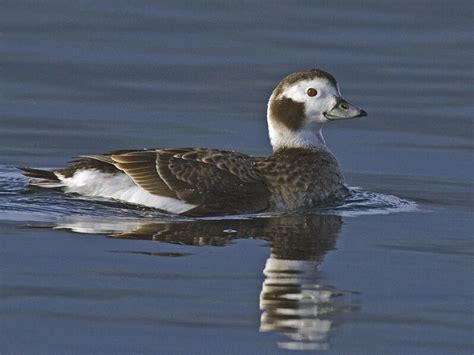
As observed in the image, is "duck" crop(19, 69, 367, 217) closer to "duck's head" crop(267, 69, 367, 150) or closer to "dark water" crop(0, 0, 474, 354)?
"duck's head" crop(267, 69, 367, 150)

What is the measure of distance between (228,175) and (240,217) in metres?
0.38

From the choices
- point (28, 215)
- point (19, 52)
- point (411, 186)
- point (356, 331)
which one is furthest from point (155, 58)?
point (356, 331)

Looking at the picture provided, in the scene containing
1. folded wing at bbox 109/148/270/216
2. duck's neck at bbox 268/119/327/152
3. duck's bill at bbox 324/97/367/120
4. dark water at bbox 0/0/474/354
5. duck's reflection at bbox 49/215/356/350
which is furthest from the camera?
duck's neck at bbox 268/119/327/152

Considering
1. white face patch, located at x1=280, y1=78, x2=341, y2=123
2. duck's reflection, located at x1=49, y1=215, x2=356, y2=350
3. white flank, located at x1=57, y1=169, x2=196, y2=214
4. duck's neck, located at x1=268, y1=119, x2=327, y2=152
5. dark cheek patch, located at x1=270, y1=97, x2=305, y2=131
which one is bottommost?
duck's reflection, located at x1=49, y1=215, x2=356, y2=350

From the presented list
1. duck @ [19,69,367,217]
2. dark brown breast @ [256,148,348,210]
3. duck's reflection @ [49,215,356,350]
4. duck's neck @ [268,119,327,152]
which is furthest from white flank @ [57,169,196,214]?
duck's neck @ [268,119,327,152]

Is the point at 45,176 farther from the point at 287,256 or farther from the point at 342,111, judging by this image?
the point at 287,256

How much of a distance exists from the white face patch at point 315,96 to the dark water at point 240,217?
26.6 inches

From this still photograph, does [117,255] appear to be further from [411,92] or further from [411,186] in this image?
[411,92]

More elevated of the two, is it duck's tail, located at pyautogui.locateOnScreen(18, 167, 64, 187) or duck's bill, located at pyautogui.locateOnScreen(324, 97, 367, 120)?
duck's bill, located at pyautogui.locateOnScreen(324, 97, 367, 120)

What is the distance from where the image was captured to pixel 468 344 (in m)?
8.30

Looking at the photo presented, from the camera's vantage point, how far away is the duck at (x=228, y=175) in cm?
1147

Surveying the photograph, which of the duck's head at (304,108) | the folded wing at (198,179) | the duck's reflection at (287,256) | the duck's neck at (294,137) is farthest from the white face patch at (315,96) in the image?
the duck's reflection at (287,256)

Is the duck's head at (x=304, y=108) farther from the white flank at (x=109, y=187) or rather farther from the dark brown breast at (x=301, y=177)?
the white flank at (x=109, y=187)

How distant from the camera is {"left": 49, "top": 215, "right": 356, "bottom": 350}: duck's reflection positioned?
8633mm
